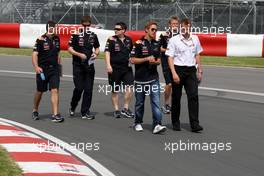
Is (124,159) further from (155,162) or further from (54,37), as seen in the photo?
(54,37)

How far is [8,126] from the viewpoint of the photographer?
9.35m

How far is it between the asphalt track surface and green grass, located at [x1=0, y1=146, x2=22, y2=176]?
42.1 inches

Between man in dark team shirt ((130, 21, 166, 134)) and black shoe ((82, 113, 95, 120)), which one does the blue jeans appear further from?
black shoe ((82, 113, 95, 120))

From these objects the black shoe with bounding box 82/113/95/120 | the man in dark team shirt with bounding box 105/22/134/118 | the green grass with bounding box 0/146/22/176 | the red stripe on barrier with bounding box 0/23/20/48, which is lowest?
Answer: the green grass with bounding box 0/146/22/176

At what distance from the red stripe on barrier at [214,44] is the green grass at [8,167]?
1729 cm

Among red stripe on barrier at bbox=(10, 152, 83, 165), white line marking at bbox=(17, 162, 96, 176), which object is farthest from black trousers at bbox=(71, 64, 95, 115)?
white line marking at bbox=(17, 162, 96, 176)

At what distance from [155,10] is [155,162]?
78.5 ft

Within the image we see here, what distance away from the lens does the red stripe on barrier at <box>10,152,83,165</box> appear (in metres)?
7.21

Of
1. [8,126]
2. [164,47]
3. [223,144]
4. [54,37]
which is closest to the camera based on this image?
[223,144]

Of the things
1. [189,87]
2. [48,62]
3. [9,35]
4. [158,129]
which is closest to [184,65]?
[189,87]

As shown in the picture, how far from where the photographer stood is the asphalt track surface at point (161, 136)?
7.21m

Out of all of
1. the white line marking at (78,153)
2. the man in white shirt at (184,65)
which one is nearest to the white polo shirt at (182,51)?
the man in white shirt at (184,65)

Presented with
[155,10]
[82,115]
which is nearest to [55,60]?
[82,115]

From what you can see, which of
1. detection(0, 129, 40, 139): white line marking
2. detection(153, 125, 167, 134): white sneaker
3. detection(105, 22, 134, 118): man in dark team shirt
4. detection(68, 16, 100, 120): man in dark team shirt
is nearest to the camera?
detection(0, 129, 40, 139): white line marking
